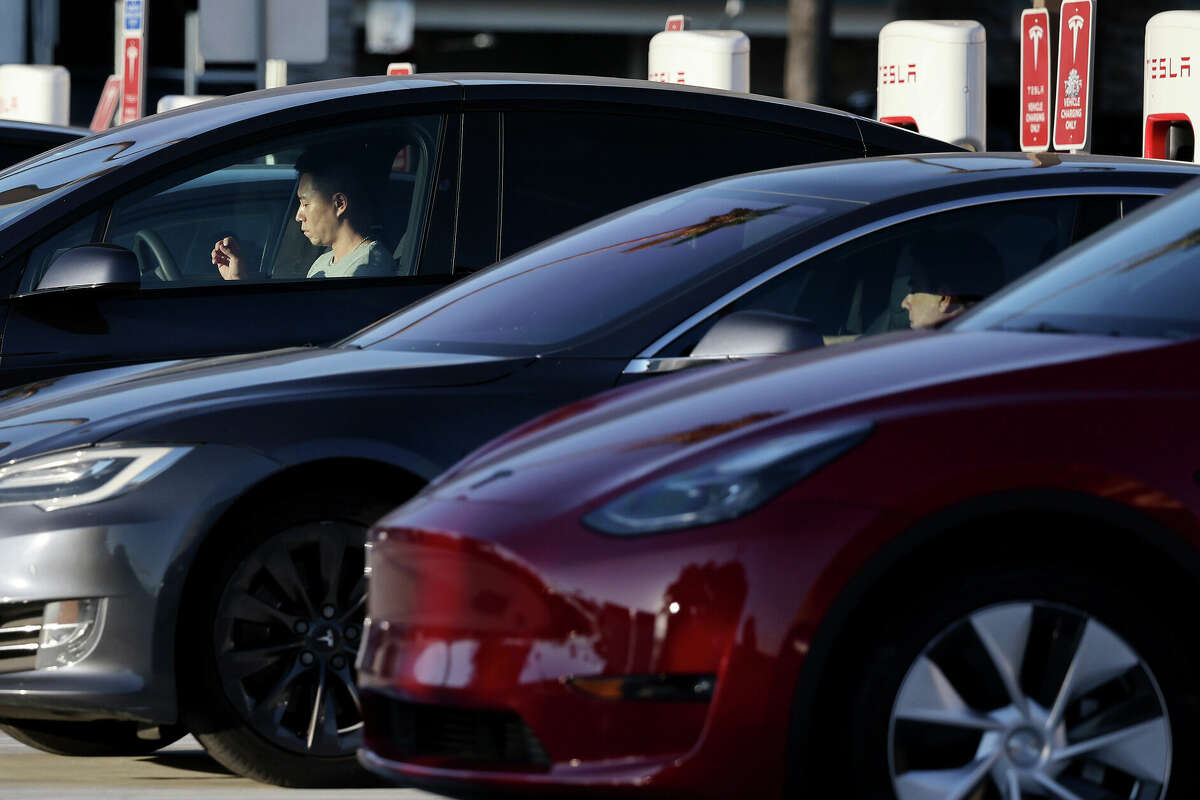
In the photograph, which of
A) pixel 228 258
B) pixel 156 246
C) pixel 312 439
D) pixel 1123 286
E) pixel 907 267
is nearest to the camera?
pixel 1123 286

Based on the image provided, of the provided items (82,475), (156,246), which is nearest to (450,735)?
(82,475)

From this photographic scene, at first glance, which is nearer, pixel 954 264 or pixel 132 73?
pixel 954 264

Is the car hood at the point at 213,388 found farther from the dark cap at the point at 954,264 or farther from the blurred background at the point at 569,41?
the blurred background at the point at 569,41

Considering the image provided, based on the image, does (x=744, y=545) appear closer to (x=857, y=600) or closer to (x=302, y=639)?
(x=857, y=600)

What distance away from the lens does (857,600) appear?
11.7ft

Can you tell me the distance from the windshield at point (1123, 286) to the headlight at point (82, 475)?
5.47 feet

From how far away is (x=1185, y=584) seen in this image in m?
3.71

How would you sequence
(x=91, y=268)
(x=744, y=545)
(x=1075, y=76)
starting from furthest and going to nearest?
(x=1075, y=76) → (x=91, y=268) → (x=744, y=545)

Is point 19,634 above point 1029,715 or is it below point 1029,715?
below

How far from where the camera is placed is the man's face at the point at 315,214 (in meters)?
6.69

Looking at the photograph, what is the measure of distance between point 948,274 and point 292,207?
2.16 m

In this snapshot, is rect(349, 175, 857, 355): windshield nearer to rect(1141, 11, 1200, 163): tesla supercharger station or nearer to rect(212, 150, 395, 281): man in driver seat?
rect(212, 150, 395, 281): man in driver seat

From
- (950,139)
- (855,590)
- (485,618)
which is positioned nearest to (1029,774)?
(855,590)

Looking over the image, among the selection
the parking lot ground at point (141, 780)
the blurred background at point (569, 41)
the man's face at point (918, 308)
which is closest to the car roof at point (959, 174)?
the man's face at point (918, 308)
